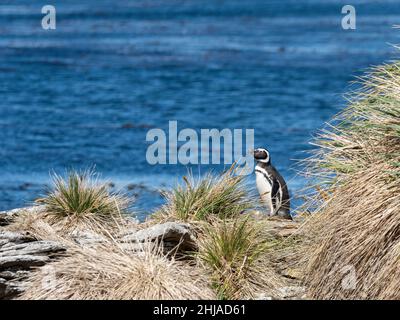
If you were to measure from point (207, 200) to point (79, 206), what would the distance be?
1.24 m

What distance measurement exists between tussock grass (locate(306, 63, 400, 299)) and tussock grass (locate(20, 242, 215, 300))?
1.04 m

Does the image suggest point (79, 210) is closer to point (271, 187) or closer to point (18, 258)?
point (18, 258)

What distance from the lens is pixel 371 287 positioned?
9031 mm

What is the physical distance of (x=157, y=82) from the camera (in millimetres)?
38281

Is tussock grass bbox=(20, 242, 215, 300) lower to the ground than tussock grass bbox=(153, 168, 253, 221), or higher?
lower

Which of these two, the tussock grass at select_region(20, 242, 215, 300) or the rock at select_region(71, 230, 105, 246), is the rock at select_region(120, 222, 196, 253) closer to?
the rock at select_region(71, 230, 105, 246)

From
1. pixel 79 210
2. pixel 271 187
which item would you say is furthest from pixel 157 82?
pixel 79 210

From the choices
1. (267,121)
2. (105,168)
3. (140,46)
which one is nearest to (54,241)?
(105,168)

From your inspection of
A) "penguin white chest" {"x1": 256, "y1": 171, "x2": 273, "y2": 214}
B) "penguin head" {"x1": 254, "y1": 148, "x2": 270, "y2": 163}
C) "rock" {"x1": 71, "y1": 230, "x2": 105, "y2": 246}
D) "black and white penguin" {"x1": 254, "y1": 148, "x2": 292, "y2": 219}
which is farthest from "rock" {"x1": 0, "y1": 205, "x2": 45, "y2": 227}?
"penguin head" {"x1": 254, "y1": 148, "x2": 270, "y2": 163}

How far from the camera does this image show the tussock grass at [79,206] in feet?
35.9

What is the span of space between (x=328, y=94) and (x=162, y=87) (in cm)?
555

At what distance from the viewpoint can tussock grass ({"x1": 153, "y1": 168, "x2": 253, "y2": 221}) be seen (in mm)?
10805

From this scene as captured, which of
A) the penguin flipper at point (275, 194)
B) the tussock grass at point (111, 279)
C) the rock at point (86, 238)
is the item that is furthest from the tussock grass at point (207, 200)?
the tussock grass at point (111, 279)

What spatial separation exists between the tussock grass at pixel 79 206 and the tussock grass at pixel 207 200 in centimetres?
47
